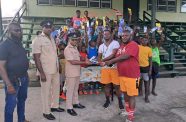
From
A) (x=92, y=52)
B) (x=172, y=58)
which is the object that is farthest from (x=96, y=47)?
(x=172, y=58)

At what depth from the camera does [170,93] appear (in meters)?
7.58

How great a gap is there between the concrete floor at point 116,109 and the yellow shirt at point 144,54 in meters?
0.96

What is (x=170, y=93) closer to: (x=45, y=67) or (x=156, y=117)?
(x=156, y=117)

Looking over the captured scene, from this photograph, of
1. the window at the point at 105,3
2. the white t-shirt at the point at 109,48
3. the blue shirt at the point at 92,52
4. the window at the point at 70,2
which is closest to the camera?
the white t-shirt at the point at 109,48

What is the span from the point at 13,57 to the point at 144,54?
130 inches

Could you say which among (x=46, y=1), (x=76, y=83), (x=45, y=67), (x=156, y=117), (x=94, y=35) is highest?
(x=46, y=1)

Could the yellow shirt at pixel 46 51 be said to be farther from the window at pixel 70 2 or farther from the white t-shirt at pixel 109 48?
the window at pixel 70 2

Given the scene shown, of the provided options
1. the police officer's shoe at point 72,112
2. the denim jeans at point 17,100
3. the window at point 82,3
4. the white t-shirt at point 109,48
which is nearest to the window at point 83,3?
the window at point 82,3

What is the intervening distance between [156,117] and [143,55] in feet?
5.17

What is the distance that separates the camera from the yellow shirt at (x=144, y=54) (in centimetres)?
649

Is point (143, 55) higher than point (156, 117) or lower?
higher

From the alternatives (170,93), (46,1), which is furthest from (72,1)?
(170,93)

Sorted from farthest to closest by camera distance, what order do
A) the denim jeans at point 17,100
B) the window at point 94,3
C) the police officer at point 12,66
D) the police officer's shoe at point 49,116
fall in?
the window at point 94,3 → the police officer's shoe at point 49,116 → the denim jeans at point 17,100 → the police officer at point 12,66

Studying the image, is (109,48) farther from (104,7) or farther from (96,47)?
(104,7)
